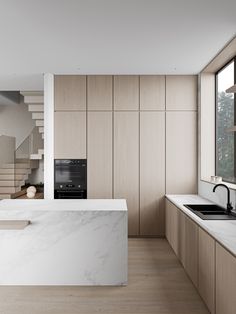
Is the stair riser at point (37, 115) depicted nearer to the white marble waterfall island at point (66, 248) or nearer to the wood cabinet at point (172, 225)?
the wood cabinet at point (172, 225)

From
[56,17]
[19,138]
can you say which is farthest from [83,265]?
[19,138]

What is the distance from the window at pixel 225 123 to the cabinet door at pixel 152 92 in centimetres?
89

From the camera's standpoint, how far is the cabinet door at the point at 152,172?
5.10m

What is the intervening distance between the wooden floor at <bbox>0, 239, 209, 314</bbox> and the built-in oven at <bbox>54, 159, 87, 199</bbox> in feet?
6.29

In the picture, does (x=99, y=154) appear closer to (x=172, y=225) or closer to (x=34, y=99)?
(x=172, y=225)

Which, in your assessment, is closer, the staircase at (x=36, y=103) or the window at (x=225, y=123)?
the window at (x=225, y=123)

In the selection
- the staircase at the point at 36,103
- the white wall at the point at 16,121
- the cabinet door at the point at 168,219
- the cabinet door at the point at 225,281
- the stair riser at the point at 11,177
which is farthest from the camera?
the white wall at the point at 16,121

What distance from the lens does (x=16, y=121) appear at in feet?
29.7

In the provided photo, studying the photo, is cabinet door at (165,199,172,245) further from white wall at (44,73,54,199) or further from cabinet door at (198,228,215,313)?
white wall at (44,73,54,199)

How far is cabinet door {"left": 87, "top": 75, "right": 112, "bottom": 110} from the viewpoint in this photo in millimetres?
5109

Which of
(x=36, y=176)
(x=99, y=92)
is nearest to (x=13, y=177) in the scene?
(x=36, y=176)

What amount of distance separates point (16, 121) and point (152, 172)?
547 centimetres

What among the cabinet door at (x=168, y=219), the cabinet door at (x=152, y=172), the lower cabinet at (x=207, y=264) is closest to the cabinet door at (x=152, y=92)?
the cabinet door at (x=152, y=172)

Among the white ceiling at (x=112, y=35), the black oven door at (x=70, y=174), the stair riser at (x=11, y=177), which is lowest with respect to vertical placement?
the stair riser at (x=11, y=177)
